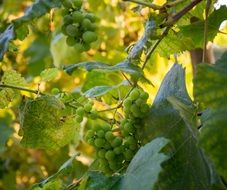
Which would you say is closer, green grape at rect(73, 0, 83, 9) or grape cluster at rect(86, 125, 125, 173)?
grape cluster at rect(86, 125, 125, 173)

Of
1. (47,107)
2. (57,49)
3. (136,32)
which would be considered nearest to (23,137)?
(47,107)

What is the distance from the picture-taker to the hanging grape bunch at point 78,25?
3.12 feet

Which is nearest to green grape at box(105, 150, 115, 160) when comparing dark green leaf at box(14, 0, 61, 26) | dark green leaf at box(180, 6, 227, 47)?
dark green leaf at box(14, 0, 61, 26)

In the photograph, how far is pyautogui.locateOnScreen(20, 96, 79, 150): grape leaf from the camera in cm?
96

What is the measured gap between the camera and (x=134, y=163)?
72cm

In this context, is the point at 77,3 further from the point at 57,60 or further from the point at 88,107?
the point at 57,60

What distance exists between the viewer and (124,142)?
33.8 inches

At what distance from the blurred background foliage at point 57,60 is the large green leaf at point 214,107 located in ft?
→ 2.76

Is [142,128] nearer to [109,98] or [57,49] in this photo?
[109,98]

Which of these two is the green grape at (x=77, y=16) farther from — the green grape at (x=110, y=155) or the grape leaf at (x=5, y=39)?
the green grape at (x=110, y=155)

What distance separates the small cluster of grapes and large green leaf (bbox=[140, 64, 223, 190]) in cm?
2

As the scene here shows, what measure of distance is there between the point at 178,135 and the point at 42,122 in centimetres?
27

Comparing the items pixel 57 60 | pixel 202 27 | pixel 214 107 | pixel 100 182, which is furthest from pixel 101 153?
pixel 57 60

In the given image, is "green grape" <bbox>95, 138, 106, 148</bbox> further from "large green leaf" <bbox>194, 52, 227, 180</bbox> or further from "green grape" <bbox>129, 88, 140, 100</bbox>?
"large green leaf" <bbox>194, 52, 227, 180</bbox>
